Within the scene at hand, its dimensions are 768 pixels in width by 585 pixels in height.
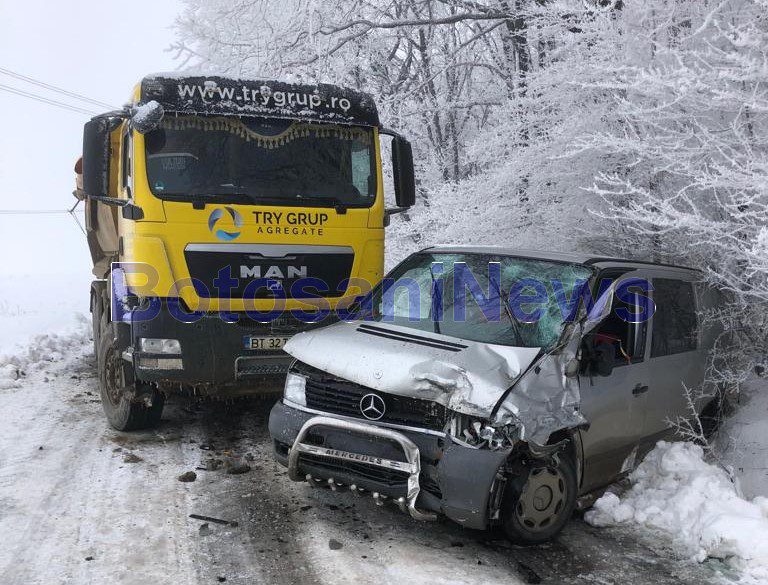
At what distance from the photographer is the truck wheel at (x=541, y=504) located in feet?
12.9

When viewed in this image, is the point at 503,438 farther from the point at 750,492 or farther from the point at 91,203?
the point at 91,203

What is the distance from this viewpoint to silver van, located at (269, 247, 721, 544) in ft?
12.5

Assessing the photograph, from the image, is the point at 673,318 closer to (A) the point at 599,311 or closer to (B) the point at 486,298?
(A) the point at 599,311

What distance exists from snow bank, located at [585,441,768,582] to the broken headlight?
128 cm

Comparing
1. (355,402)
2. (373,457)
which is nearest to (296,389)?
(355,402)

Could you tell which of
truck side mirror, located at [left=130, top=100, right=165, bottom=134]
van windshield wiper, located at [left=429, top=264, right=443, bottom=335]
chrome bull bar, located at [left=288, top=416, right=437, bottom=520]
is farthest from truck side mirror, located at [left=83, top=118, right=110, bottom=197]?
chrome bull bar, located at [left=288, top=416, right=437, bottom=520]

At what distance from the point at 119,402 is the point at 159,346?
1.05m

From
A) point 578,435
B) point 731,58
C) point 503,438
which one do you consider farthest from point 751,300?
point 503,438

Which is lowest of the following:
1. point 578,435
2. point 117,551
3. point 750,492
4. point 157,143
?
point 750,492

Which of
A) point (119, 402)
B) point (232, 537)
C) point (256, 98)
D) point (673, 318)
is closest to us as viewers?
point (232, 537)

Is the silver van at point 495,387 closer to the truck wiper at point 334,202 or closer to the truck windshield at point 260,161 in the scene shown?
the truck wiper at point 334,202

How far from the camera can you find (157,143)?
225 inches

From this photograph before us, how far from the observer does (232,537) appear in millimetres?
4047

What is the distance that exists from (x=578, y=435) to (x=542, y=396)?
19.8 inches
